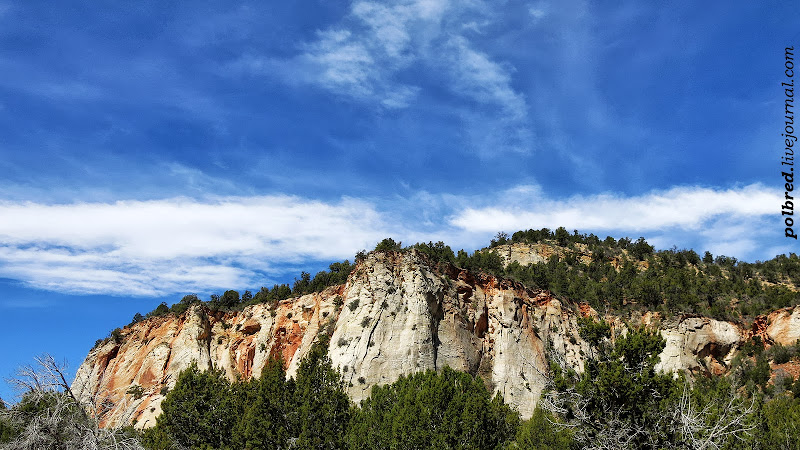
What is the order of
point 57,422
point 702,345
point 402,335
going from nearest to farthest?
1. point 57,422
2. point 402,335
3. point 702,345

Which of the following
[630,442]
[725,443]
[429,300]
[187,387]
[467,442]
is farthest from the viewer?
[429,300]

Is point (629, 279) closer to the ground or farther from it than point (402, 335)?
farther from it

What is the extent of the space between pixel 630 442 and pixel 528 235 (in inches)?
2452

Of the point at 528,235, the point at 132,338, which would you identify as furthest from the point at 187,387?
the point at 528,235

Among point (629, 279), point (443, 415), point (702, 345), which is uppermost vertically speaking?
point (629, 279)

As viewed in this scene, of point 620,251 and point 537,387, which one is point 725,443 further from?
point 620,251

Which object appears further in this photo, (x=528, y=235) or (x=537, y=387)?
(x=528, y=235)

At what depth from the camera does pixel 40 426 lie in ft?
52.7

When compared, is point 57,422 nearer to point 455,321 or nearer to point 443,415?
point 443,415

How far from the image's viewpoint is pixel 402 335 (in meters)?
45.5

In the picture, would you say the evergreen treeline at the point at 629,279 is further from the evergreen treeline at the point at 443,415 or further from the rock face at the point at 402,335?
the evergreen treeline at the point at 443,415

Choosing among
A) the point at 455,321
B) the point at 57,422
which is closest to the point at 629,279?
the point at 455,321

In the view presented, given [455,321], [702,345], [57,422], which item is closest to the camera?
[57,422]

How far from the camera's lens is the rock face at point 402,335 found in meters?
45.4
